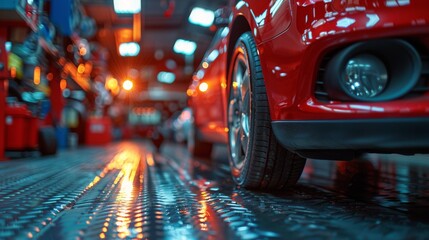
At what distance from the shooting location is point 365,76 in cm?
167

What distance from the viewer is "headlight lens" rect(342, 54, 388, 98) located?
1.66 m

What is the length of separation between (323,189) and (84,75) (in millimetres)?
10496

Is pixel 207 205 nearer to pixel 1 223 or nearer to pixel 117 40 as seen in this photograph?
pixel 1 223

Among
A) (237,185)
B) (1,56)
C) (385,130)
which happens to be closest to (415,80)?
(385,130)

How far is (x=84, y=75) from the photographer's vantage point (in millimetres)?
11930

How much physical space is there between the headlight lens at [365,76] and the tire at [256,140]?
1.81 feet

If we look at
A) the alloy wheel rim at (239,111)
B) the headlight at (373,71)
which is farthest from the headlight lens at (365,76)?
the alloy wheel rim at (239,111)

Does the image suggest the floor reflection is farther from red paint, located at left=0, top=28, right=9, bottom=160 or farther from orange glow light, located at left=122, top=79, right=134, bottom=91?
orange glow light, located at left=122, top=79, right=134, bottom=91

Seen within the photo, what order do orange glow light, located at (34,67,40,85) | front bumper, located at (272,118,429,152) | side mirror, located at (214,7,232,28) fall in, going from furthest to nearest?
orange glow light, located at (34,67,40,85) < side mirror, located at (214,7,232,28) < front bumper, located at (272,118,429,152)

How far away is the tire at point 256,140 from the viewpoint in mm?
2158

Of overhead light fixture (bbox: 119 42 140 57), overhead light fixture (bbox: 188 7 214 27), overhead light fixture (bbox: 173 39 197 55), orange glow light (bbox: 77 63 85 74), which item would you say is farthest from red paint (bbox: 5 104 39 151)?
overhead light fixture (bbox: 119 42 140 57)

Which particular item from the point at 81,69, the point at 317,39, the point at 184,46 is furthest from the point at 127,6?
the point at 317,39

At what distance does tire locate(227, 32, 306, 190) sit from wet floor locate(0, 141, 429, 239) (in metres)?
0.11

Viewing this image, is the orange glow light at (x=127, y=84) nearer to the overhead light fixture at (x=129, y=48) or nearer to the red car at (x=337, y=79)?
the overhead light fixture at (x=129, y=48)
